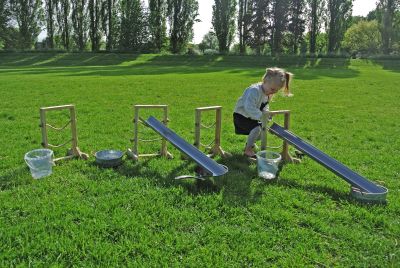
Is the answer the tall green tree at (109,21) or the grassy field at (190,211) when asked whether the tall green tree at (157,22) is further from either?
the grassy field at (190,211)

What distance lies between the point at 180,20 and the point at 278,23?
44.3 ft

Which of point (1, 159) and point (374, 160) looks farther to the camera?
point (374, 160)

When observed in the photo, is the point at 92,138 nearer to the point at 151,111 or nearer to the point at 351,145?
the point at 151,111

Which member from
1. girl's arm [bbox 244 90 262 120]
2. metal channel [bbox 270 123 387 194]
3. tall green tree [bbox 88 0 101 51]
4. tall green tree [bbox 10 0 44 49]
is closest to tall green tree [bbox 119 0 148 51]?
tall green tree [bbox 88 0 101 51]

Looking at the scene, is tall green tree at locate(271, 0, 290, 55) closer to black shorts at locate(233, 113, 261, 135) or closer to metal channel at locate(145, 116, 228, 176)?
black shorts at locate(233, 113, 261, 135)

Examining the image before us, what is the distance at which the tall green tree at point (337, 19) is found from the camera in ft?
148

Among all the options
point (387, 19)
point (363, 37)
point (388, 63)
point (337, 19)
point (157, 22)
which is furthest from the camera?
point (363, 37)

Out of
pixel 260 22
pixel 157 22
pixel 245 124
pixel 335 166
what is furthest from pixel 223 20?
pixel 335 166

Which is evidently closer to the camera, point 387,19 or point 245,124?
point 245,124

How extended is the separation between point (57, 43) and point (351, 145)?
177ft

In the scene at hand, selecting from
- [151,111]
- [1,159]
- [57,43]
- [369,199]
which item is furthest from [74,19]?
[369,199]

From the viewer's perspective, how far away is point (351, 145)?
708 centimetres

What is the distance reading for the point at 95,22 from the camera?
164 feet

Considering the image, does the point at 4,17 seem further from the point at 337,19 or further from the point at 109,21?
the point at 337,19
